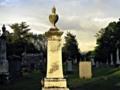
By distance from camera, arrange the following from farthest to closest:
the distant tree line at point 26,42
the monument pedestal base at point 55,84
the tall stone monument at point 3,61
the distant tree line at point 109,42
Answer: the distant tree line at point 26,42 < the distant tree line at point 109,42 < the tall stone monument at point 3,61 < the monument pedestal base at point 55,84

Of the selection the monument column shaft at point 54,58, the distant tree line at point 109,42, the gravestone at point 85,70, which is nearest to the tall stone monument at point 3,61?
the gravestone at point 85,70

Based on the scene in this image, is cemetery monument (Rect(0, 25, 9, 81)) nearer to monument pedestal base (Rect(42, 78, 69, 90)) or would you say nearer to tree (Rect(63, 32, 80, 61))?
monument pedestal base (Rect(42, 78, 69, 90))

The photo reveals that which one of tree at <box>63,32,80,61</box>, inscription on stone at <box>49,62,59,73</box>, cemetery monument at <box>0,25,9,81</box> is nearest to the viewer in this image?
inscription on stone at <box>49,62,59,73</box>

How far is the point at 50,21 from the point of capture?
13.3m

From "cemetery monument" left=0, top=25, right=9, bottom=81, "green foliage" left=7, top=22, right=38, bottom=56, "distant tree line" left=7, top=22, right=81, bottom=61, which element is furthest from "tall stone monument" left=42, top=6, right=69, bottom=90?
"green foliage" left=7, top=22, right=38, bottom=56

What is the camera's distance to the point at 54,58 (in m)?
13.0

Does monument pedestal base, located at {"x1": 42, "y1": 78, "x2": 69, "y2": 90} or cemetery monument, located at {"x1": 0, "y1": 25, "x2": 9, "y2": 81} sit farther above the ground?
cemetery monument, located at {"x1": 0, "y1": 25, "x2": 9, "y2": 81}

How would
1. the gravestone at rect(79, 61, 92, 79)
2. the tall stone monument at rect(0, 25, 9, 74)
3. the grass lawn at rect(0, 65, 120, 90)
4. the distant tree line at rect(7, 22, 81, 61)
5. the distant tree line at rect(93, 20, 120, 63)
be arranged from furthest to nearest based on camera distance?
1. the distant tree line at rect(7, 22, 81, 61)
2. the distant tree line at rect(93, 20, 120, 63)
3. the gravestone at rect(79, 61, 92, 79)
4. the tall stone monument at rect(0, 25, 9, 74)
5. the grass lawn at rect(0, 65, 120, 90)

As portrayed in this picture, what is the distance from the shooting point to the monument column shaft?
1291 cm

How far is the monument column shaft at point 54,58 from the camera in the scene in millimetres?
12914

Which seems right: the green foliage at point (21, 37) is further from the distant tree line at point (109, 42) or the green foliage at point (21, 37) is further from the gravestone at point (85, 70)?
the gravestone at point (85, 70)

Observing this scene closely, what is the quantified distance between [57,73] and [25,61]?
170 ft

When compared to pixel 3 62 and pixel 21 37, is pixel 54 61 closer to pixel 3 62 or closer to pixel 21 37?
pixel 3 62

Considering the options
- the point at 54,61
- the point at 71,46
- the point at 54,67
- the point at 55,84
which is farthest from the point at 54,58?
the point at 71,46
